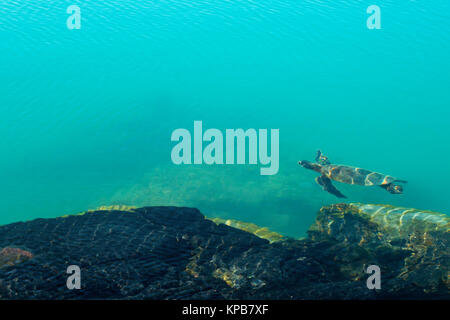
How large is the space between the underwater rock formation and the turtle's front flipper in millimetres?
2768

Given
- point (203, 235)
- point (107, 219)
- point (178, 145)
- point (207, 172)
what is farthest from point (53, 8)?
point (203, 235)

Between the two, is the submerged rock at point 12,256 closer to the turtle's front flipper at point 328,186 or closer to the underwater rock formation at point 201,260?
the underwater rock formation at point 201,260

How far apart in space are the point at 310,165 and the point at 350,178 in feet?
5.30

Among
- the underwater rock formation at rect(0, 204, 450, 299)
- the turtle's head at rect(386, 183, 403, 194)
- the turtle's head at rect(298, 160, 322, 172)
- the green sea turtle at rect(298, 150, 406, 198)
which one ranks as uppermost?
the turtle's head at rect(298, 160, 322, 172)

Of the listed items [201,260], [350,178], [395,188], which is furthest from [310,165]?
[201,260]

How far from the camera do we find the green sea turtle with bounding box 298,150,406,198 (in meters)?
12.4

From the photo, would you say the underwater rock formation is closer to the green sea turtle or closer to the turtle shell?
the green sea turtle

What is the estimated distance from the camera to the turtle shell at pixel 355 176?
12477 mm

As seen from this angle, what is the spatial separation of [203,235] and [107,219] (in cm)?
257

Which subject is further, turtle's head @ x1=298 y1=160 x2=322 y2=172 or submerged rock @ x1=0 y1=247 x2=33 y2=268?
turtle's head @ x1=298 y1=160 x2=322 y2=172

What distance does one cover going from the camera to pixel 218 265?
752cm

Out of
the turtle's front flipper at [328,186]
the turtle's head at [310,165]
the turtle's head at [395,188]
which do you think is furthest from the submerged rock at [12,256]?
the turtle's head at [395,188]

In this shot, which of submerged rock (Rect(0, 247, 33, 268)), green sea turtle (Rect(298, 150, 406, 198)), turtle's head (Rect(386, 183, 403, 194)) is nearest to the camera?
submerged rock (Rect(0, 247, 33, 268))

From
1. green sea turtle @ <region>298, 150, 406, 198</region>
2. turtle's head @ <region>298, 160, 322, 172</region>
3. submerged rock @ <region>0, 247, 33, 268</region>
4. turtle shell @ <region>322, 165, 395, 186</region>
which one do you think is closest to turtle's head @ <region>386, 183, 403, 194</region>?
green sea turtle @ <region>298, 150, 406, 198</region>
